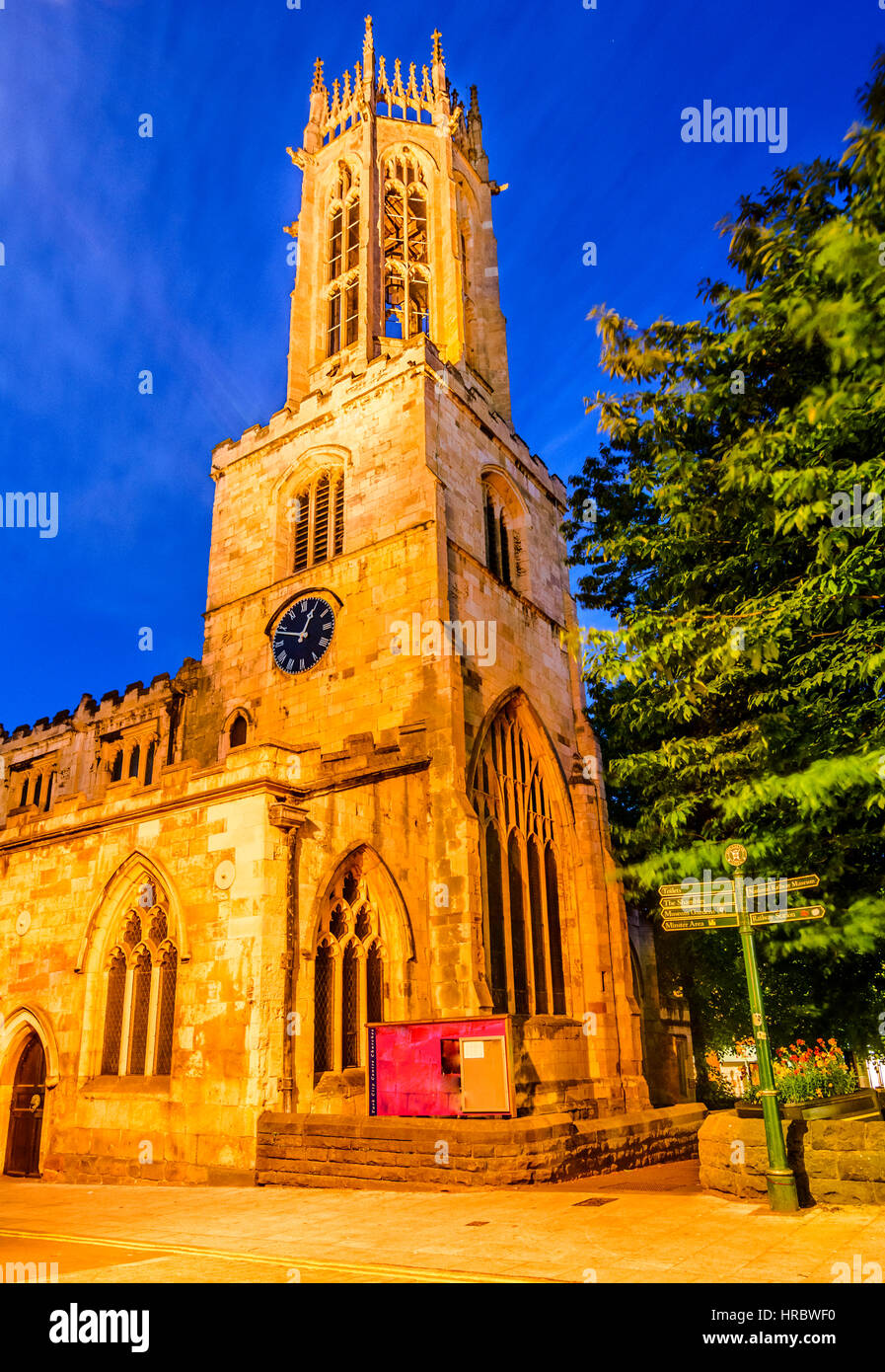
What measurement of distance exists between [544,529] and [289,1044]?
62.1ft

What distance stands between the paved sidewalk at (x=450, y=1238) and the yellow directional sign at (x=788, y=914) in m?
2.53

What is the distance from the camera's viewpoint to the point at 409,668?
806 inches

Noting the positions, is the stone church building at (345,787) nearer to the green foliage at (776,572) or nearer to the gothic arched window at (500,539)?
the gothic arched window at (500,539)

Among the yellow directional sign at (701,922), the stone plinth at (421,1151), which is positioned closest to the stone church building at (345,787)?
the stone plinth at (421,1151)

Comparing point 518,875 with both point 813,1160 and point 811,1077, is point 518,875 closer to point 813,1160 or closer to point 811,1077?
point 811,1077

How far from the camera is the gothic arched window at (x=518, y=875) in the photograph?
19.4m

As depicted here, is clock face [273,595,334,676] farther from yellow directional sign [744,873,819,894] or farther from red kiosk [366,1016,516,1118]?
yellow directional sign [744,873,819,894]

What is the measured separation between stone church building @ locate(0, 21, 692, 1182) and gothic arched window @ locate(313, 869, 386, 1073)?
54mm

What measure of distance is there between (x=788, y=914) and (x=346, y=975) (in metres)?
9.98

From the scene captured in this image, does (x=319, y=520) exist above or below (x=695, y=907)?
above

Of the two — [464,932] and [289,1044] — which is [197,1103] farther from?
[464,932]

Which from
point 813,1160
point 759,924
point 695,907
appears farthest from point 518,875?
point 813,1160

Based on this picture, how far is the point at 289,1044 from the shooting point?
46.0 feet

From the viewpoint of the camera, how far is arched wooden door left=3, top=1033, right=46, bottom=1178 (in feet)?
54.9
